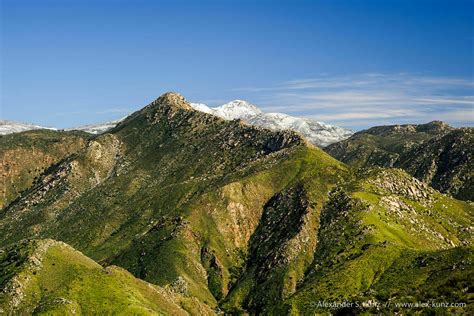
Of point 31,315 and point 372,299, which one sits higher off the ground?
point 372,299

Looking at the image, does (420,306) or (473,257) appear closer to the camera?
(420,306)

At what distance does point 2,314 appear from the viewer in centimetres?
19988

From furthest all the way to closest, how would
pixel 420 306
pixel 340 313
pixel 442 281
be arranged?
pixel 340 313 < pixel 442 281 < pixel 420 306

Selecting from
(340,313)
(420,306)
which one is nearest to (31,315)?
(340,313)

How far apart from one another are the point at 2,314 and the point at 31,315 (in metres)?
11.8

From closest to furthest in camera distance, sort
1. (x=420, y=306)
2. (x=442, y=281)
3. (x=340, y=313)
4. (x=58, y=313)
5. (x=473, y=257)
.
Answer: (x=420, y=306) < (x=442, y=281) < (x=340, y=313) < (x=473, y=257) < (x=58, y=313)

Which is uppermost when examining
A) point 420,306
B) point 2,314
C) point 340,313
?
point 420,306

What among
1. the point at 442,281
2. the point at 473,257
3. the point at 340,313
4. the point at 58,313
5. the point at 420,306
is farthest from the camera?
Answer: the point at 58,313

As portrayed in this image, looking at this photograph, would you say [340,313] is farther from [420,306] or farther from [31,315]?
[31,315]

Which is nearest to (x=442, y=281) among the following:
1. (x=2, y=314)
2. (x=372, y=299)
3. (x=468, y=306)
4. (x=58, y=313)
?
(x=372, y=299)

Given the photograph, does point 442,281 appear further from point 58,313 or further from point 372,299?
point 58,313

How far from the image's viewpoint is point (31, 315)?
649 ft

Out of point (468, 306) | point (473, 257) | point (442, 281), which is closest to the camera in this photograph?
point (468, 306)

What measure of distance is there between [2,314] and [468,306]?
16780 centimetres
